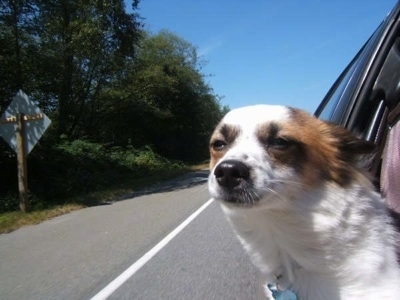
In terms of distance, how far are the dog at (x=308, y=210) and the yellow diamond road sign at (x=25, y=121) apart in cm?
1399

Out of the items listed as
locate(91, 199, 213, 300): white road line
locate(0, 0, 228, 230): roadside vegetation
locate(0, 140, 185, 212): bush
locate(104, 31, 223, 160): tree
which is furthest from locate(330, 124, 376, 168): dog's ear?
locate(104, 31, 223, 160): tree

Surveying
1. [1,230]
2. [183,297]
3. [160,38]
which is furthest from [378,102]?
[160,38]

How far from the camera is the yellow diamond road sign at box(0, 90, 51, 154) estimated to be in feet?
51.2

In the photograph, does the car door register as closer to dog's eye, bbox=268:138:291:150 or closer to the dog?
the dog

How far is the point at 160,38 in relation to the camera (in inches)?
2157

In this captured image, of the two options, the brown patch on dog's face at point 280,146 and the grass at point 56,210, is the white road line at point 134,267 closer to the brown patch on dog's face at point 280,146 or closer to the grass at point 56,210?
the brown patch on dog's face at point 280,146

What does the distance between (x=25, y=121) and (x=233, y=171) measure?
14.4m

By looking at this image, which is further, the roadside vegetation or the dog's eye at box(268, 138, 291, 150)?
the roadside vegetation

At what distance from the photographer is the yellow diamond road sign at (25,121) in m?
15.6

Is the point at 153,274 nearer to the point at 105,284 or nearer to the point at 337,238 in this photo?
the point at 105,284

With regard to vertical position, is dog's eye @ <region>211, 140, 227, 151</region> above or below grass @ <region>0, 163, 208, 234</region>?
above

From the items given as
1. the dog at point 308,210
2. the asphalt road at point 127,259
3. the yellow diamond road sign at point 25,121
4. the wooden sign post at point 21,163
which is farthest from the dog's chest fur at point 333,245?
the yellow diamond road sign at point 25,121

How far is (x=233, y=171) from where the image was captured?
7.90 feet

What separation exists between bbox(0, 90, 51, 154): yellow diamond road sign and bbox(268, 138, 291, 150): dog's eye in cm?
1398
